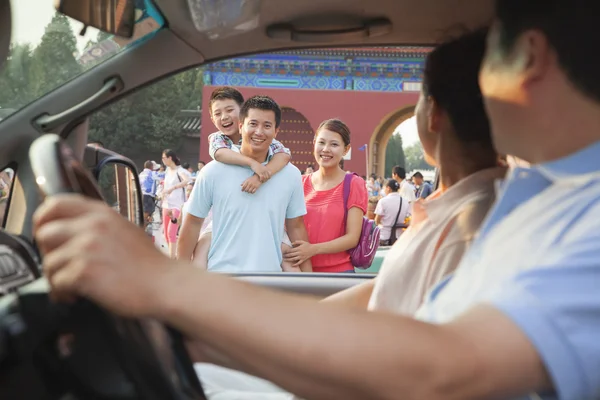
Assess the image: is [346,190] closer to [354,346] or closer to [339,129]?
[339,129]

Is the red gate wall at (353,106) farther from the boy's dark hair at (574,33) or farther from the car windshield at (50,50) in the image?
the boy's dark hair at (574,33)

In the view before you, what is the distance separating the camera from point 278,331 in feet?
2.21

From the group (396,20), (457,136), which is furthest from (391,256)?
(396,20)

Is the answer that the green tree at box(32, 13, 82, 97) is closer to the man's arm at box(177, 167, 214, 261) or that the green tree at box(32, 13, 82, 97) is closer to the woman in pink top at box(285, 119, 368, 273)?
the man's arm at box(177, 167, 214, 261)

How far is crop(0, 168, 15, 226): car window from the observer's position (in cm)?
171

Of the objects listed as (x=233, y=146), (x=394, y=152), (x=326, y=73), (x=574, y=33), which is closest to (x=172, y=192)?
(x=233, y=146)

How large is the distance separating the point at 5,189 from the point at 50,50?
1.36ft

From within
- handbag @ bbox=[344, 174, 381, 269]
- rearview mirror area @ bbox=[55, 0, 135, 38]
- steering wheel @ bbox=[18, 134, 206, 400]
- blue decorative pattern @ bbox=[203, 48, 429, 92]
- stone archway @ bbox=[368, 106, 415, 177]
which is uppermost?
blue decorative pattern @ bbox=[203, 48, 429, 92]

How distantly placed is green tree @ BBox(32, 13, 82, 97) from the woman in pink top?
4.56 ft

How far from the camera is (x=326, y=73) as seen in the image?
690 inches

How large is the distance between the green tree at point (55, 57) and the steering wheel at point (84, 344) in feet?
2.42

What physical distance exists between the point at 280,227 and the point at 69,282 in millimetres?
2130

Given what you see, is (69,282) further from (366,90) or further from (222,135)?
(366,90)

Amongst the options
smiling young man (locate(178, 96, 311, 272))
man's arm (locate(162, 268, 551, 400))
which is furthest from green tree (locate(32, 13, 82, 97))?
smiling young man (locate(178, 96, 311, 272))
